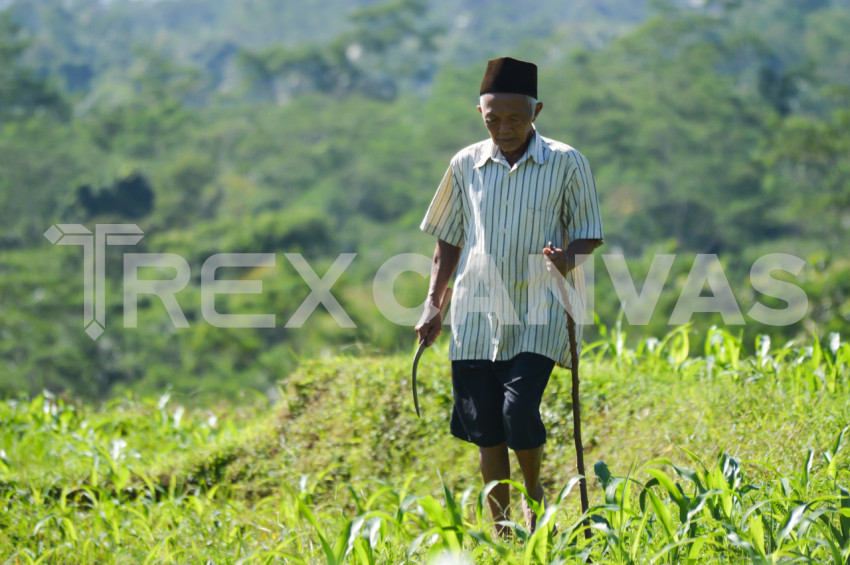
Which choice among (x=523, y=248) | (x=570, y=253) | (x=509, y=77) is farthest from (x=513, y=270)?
(x=509, y=77)

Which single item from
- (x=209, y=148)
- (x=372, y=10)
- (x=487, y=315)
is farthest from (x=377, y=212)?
(x=487, y=315)

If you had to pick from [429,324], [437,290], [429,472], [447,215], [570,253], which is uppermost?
[447,215]

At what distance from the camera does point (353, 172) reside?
41.8m

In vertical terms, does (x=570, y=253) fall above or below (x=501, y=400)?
above

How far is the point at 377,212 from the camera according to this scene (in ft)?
136

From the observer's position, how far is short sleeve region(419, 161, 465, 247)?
336 centimetres

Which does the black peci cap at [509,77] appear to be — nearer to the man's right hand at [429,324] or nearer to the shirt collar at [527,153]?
the shirt collar at [527,153]

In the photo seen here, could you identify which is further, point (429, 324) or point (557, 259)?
point (429, 324)

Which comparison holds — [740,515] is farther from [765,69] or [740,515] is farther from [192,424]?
[765,69]

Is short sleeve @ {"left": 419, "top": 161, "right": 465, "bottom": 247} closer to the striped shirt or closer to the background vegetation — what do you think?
the striped shirt

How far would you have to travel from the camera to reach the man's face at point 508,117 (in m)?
3.08

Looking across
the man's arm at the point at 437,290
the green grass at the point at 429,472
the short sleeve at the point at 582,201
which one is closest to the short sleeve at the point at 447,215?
the man's arm at the point at 437,290

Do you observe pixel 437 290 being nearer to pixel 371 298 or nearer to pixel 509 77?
pixel 509 77

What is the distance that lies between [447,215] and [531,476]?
84 centimetres
